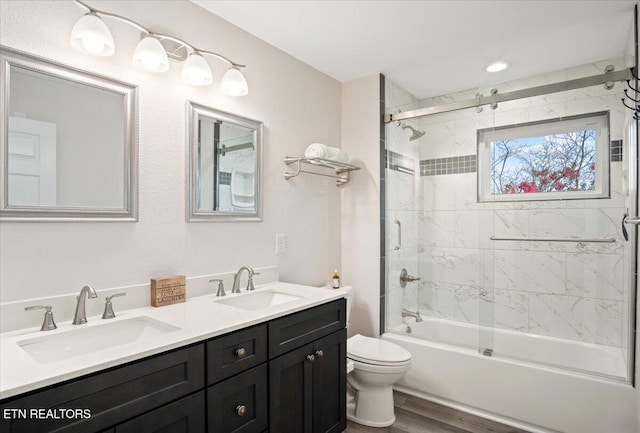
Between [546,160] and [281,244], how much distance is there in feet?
6.56

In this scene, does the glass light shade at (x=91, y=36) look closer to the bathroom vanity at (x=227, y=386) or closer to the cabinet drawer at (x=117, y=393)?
the bathroom vanity at (x=227, y=386)

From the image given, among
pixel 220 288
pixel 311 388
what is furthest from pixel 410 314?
pixel 220 288

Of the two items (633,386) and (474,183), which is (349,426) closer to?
(633,386)

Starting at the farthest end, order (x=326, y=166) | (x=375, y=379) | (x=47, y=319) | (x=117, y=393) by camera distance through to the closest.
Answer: (x=326, y=166), (x=375, y=379), (x=47, y=319), (x=117, y=393)

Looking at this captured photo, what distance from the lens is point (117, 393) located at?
1020 millimetres

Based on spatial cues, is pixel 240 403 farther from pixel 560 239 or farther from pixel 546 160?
pixel 546 160

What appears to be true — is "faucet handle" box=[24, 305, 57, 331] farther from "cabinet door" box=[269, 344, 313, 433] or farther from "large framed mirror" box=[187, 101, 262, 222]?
"cabinet door" box=[269, 344, 313, 433]

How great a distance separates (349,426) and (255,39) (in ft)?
8.34

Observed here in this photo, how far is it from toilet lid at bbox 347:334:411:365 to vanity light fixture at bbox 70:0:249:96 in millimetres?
1767

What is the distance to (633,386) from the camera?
1954 mm

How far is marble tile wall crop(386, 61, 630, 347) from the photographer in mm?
2328

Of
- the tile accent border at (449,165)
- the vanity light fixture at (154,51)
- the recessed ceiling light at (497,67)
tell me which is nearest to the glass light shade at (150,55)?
the vanity light fixture at (154,51)

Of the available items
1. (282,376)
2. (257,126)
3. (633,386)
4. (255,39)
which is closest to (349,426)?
(282,376)

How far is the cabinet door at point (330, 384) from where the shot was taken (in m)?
1.81
